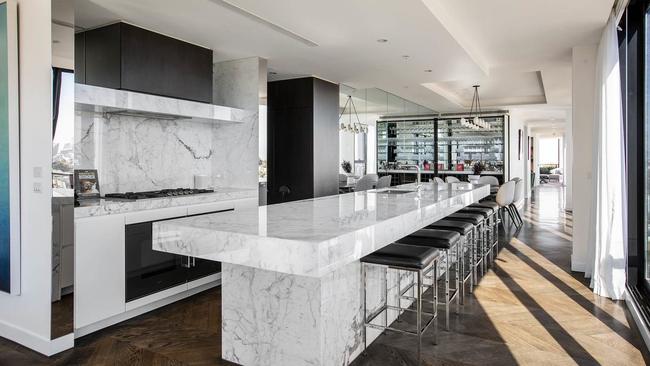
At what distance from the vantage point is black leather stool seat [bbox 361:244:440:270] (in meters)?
2.52

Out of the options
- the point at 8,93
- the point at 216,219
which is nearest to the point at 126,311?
the point at 216,219

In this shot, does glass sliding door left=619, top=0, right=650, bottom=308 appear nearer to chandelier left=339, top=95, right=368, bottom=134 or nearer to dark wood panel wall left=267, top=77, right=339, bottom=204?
dark wood panel wall left=267, top=77, right=339, bottom=204

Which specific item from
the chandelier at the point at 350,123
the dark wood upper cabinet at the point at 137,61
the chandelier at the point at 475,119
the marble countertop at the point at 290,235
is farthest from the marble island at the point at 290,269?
the chandelier at the point at 475,119

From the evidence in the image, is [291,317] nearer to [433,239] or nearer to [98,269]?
[433,239]

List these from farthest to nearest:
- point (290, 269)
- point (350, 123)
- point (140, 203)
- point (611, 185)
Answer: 1. point (350, 123)
2. point (611, 185)
3. point (140, 203)
4. point (290, 269)

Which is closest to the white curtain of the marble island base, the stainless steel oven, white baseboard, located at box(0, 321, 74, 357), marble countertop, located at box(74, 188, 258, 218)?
the marble island base

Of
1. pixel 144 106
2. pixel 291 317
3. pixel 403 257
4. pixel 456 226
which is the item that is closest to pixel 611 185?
pixel 456 226

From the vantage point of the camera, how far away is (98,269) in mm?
3133

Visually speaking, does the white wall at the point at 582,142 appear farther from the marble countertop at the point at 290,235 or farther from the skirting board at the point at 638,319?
the marble countertop at the point at 290,235

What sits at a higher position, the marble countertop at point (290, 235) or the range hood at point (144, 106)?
the range hood at point (144, 106)

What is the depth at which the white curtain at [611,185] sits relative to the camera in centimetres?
378

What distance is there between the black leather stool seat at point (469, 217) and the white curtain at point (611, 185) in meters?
1.07

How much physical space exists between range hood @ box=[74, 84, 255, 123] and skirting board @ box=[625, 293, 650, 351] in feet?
12.9

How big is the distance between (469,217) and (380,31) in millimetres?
2039
